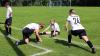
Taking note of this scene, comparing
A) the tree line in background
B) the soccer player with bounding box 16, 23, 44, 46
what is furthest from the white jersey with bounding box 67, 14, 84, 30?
the tree line in background

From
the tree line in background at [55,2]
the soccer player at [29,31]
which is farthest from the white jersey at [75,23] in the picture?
the tree line in background at [55,2]

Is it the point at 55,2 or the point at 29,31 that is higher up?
the point at 29,31

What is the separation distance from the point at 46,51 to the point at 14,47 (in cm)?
170

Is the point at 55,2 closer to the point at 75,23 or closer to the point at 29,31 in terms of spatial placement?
the point at 29,31

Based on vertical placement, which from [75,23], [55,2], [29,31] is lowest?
[55,2]

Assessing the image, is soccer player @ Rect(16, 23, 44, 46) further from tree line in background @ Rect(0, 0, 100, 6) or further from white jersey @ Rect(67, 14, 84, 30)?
tree line in background @ Rect(0, 0, 100, 6)

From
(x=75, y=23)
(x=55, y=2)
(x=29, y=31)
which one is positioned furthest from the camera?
(x=55, y=2)

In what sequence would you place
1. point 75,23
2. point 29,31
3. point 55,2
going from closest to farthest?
point 75,23 < point 29,31 < point 55,2

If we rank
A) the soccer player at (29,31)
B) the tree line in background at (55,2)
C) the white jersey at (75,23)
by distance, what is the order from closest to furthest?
the white jersey at (75,23) < the soccer player at (29,31) < the tree line in background at (55,2)

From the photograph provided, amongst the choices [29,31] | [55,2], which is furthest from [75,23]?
[55,2]

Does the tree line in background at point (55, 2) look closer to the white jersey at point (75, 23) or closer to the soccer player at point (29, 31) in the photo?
the soccer player at point (29, 31)

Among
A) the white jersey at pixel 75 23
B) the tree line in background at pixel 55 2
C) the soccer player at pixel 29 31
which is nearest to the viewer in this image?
the white jersey at pixel 75 23

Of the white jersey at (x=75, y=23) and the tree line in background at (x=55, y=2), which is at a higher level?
the white jersey at (x=75, y=23)

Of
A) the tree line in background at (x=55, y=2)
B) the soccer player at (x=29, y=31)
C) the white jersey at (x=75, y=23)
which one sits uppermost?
the white jersey at (x=75, y=23)
